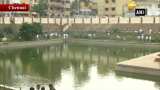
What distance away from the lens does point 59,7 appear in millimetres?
92688

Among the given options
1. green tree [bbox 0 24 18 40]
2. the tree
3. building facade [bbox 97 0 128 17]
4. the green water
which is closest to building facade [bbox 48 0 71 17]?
building facade [bbox 97 0 128 17]

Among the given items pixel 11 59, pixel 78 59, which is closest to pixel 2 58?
pixel 11 59

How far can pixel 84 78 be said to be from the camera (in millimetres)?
29500

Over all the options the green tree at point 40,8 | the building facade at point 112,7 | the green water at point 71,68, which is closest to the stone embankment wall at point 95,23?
the green water at point 71,68

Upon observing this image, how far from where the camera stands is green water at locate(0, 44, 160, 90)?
27.0 m

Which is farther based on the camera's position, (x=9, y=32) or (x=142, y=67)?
(x=9, y=32)

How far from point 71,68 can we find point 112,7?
145 feet

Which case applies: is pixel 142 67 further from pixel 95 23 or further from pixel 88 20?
pixel 88 20

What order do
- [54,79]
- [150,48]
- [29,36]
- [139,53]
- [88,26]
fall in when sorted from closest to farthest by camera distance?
[54,79] < [139,53] < [150,48] < [29,36] < [88,26]

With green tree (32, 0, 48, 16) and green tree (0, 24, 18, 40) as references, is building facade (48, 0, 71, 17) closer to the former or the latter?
green tree (32, 0, 48, 16)

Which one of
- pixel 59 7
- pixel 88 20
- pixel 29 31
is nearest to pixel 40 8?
pixel 59 7

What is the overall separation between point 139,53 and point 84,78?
16305 mm

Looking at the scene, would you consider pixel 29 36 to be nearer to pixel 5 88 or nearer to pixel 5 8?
pixel 5 8

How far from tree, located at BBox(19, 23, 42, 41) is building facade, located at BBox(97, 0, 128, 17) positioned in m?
24.7
